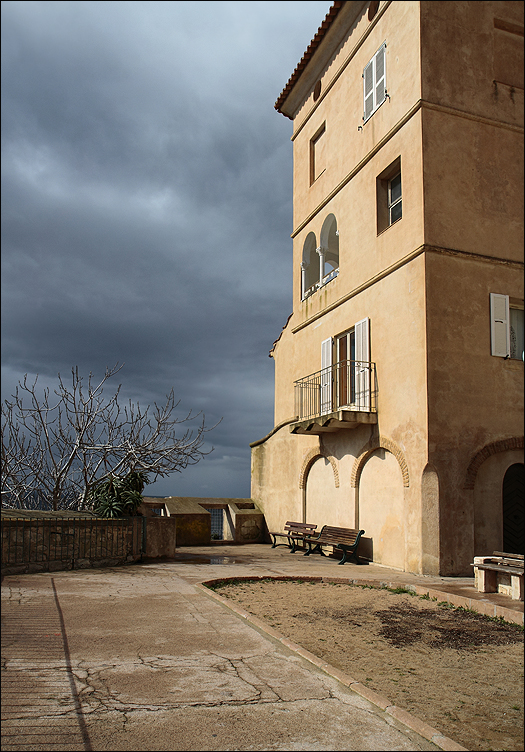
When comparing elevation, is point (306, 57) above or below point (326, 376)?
above

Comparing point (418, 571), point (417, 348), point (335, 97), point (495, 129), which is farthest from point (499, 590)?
point (335, 97)

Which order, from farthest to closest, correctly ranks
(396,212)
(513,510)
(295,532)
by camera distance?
(295,532), (396,212), (513,510)

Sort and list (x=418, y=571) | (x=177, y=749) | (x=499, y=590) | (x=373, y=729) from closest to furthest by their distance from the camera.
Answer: (x=177, y=749)
(x=373, y=729)
(x=499, y=590)
(x=418, y=571)

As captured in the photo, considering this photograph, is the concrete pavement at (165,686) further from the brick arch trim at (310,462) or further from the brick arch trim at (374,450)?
the brick arch trim at (310,462)

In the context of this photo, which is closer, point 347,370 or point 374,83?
point 374,83

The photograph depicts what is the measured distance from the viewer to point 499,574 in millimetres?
9789

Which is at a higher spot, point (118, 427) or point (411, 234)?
point (411, 234)

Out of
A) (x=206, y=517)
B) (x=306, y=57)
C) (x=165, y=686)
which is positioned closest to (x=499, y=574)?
(x=165, y=686)

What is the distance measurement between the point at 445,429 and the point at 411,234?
4334 millimetres

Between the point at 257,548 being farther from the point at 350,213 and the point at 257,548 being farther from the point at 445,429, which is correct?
the point at 350,213

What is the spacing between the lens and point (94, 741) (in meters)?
3.59

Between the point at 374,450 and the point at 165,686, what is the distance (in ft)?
33.8

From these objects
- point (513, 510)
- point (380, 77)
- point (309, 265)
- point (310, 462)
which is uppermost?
point (380, 77)

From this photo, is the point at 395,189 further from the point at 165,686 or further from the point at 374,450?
the point at 165,686
